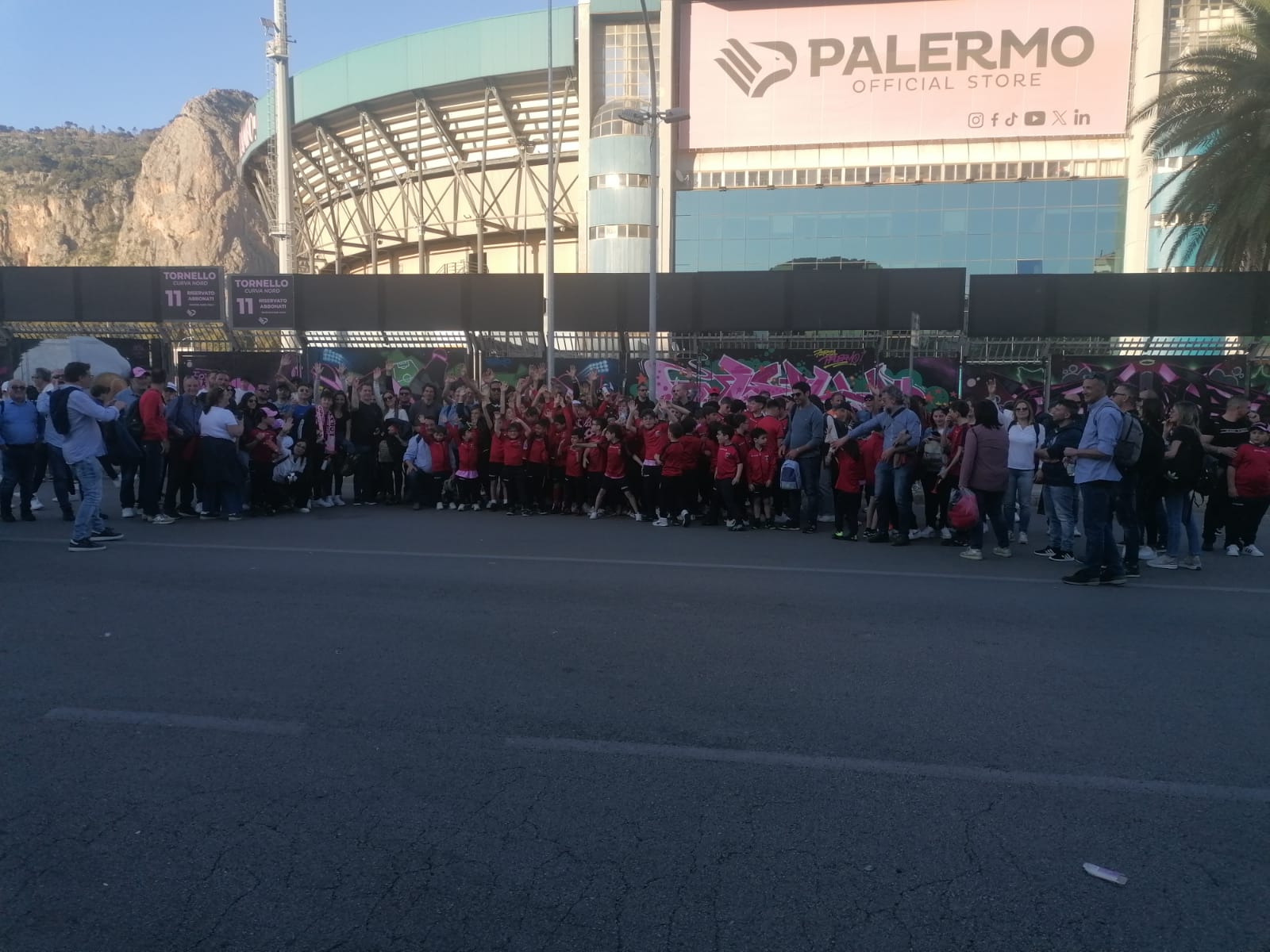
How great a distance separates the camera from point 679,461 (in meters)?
11.8

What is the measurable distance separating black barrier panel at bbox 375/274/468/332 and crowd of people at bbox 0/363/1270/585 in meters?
9.29

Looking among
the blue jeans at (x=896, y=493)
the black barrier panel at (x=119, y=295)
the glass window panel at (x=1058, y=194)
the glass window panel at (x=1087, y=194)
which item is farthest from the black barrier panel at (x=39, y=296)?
the glass window panel at (x=1087, y=194)

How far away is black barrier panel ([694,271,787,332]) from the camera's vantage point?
73.9ft

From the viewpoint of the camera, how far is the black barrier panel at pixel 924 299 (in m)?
21.9

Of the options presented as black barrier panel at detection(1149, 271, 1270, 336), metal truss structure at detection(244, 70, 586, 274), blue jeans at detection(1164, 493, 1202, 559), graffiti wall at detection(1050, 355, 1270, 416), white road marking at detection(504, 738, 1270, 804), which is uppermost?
metal truss structure at detection(244, 70, 586, 274)

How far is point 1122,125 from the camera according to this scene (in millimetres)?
33062

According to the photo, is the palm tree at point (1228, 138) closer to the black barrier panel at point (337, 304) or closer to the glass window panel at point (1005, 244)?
the glass window panel at point (1005, 244)

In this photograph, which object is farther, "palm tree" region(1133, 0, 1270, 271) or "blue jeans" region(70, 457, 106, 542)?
"palm tree" region(1133, 0, 1270, 271)

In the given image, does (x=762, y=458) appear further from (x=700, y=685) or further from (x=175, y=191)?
(x=175, y=191)

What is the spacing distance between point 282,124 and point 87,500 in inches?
1574

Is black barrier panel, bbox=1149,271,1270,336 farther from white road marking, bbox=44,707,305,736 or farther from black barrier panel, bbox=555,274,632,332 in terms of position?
white road marking, bbox=44,707,305,736

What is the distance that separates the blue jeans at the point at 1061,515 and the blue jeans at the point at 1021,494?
850mm

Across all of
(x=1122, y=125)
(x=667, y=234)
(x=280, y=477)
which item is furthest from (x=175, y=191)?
(x=280, y=477)

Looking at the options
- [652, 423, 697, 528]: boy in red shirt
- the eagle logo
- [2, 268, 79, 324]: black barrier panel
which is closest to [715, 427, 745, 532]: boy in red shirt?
[652, 423, 697, 528]: boy in red shirt
